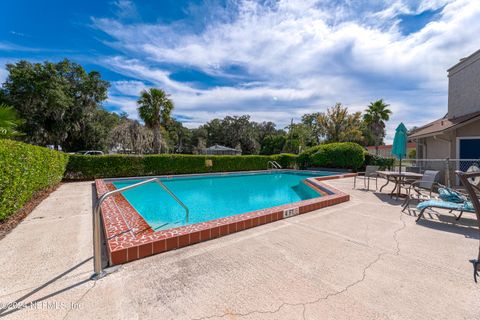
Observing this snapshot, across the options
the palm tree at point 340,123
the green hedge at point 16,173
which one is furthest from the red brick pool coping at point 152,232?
the palm tree at point 340,123

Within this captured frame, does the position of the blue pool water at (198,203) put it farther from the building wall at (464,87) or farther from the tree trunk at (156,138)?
the tree trunk at (156,138)

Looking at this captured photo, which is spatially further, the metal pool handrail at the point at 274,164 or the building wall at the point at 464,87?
the metal pool handrail at the point at 274,164

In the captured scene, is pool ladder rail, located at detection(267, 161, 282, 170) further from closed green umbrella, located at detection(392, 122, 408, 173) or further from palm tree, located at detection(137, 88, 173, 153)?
closed green umbrella, located at detection(392, 122, 408, 173)

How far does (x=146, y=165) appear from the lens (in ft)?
44.3

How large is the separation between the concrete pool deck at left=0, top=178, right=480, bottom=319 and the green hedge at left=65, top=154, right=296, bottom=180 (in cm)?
888

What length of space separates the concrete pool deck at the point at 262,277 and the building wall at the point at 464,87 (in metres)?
10.0

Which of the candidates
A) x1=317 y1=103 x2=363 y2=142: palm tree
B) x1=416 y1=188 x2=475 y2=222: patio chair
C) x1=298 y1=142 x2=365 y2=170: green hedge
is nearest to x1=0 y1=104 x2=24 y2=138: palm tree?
x1=416 y1=188 x2=475 y2=222: patio chair

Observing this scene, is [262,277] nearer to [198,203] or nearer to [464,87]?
[198,203]

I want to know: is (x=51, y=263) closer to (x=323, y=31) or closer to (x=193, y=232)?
(x=193, y=232)

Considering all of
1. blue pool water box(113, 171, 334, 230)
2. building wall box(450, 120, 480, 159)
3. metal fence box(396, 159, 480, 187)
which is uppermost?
building wall box(450, 120, 480, 159)

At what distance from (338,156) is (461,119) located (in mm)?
8189

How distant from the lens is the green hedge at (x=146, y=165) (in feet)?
38.1

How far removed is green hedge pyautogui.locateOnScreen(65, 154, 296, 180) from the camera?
11625 mm

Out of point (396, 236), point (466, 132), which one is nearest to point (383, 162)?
point (466, 132)
